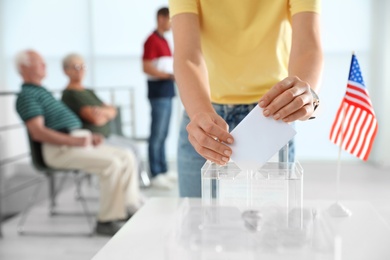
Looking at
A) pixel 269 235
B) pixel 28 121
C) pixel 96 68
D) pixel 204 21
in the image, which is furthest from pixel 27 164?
pixel 269 235

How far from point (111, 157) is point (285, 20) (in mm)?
2017

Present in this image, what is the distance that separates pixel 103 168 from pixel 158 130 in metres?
1.06

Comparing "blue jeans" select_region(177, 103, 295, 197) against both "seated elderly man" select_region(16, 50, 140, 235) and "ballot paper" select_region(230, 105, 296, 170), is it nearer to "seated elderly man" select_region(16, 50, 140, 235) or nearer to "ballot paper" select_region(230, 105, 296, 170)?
"ballot paper" select_region(230, 105, 296, 170)

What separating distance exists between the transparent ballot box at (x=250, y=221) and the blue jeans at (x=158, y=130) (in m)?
3.00

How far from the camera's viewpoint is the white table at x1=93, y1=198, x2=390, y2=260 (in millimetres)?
818

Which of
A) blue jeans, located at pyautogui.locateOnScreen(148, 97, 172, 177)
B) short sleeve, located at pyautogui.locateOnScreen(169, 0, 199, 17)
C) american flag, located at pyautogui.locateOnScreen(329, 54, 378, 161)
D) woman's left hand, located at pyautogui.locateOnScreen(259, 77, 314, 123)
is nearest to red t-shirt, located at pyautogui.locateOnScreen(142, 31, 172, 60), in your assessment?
blue jeans, located at pyautogui.locateOnScreen(148, 97, 172, 177)

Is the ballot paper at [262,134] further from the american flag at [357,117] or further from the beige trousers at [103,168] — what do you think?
the beige trousers at [103,168]

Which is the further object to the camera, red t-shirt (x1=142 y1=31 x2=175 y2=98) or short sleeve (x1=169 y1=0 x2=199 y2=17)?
red t-shirt (x1=142 y1=31 x2=175 y2=98)

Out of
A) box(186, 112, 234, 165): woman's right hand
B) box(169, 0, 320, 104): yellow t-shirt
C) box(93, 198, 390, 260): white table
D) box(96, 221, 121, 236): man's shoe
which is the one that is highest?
box(169, 0, 320, 104): yellow t-shirt

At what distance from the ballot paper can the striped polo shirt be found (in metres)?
2.32

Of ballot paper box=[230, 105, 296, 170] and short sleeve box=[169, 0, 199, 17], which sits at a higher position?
short sleeve box=[169, 0, 199, 17]

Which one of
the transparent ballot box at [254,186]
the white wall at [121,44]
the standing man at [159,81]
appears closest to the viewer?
the transparent ballot box at [254,186]

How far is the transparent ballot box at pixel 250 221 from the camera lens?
76cm

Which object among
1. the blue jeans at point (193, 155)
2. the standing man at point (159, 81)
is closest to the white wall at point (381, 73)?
the standing man at point (159, 81)
